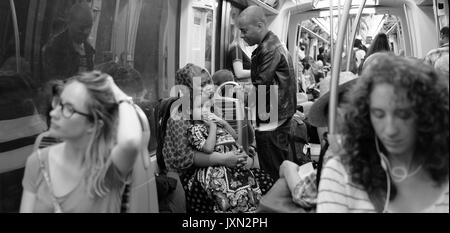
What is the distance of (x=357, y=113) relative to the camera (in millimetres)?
1204

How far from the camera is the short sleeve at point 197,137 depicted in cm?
232

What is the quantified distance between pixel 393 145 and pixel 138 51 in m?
1.73

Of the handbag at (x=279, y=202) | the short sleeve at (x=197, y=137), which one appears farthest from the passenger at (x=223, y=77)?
the handbag at (x=279, y=202)

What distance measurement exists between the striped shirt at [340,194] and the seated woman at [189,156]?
111 cm

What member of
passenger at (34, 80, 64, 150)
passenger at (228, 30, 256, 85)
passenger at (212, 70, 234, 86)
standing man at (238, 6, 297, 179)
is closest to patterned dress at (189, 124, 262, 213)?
standing man at (238, 6, 297, 179)

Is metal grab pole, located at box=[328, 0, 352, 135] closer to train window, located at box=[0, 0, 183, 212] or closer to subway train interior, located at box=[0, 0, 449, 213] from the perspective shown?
subway train interior, located at box=[0, 0, 449, 213]

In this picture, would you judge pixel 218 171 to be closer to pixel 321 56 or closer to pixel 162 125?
pixel 162 125

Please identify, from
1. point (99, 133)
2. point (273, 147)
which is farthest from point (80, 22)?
point (273, 147)

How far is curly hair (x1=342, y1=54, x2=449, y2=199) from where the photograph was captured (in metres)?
1.11

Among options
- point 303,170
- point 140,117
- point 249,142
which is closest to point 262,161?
point 249,142

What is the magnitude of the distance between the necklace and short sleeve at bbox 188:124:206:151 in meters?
1.26

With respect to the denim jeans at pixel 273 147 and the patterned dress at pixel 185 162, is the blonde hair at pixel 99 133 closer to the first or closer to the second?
the patterned dress at pixel 185 162
